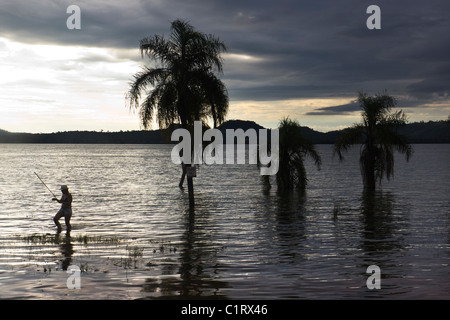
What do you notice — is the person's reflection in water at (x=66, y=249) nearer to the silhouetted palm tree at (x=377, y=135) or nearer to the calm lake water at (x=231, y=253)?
the calm lake water at (x=231, y=253)

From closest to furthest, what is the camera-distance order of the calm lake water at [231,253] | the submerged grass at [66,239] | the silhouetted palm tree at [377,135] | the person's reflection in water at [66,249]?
the calm lake water at [231,253], the person's reflection in water at [66,249], the submerged grass at [66,239], the silhouetted palm tree at [377,135]

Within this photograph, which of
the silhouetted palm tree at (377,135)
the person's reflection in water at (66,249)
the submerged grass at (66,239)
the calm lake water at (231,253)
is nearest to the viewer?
the calm lake water at (231,253)

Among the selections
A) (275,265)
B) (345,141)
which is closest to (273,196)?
(345,141)

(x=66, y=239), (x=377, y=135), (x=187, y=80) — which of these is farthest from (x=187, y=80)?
(x=377, y=135)

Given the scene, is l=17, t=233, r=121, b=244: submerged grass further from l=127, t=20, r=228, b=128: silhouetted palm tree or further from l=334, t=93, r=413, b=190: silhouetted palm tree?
l=334, t=93, r=413, b=190: silhouetted palm tree

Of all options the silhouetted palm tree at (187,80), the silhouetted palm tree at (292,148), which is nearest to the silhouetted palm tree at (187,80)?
the silhouetted palm tree at (187,80)

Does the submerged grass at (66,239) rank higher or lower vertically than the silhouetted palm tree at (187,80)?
lower

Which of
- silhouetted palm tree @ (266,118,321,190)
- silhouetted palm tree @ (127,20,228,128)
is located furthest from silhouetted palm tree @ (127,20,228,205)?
silhouetted palm tree @ (266,118,321,190)

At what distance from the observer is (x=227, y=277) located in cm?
1148

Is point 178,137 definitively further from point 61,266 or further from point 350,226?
point 61,266

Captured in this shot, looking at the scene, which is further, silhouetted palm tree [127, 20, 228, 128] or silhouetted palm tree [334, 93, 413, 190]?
silhouetted palm tree [334, 93, 413, 190]

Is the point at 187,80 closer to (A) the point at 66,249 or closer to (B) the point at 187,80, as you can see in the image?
(B) the point at 187,80

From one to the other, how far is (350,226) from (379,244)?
4.38 meters

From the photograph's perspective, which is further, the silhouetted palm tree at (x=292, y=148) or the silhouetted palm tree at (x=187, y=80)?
→ the silhouetted palm tree at (x=292, y=148)
